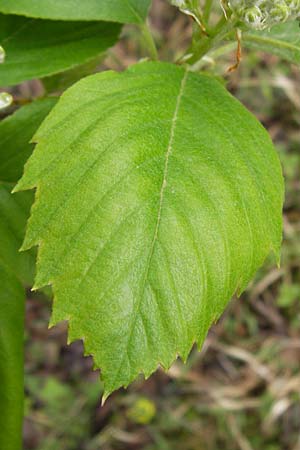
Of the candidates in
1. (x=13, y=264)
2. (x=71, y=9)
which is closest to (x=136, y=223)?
(x=13, y=264)

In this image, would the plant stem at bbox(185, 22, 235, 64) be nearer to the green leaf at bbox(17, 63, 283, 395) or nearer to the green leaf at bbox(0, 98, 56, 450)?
the green leaf at bbox(17, 63, 283, 395)

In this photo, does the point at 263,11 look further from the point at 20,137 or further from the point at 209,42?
the point at 20,137

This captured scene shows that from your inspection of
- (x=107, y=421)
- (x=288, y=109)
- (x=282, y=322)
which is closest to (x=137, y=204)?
(x=107, y=421)

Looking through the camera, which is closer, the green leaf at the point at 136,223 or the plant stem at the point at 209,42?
the green leaf at the point at 136,223

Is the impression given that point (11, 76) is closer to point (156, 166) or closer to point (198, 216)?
point (156, 166)

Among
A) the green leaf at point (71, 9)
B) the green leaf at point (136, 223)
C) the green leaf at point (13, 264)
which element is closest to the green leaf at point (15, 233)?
the green leaf at point (13, 264)

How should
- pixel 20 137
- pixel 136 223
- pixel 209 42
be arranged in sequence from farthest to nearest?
pixel 20 137, pixel 209 42, pixel 136 223

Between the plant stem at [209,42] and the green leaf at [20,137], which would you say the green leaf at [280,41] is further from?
the green leaf at [20,137]
